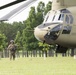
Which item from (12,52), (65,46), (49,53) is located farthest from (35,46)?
(65,46)

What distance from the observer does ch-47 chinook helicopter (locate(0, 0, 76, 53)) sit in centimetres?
2486

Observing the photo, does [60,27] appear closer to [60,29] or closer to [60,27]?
[60,27]

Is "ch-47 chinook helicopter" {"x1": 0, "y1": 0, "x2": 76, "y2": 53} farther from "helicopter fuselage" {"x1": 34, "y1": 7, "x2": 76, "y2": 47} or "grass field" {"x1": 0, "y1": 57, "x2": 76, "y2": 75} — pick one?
"grass field" {"x1": 0, "y1": 57, "x2": 76, "y2": 75}

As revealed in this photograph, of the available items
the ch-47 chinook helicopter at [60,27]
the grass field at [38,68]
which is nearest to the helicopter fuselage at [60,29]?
the ch-47 chinook helicopter at [60,27]

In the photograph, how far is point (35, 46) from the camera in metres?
66.9

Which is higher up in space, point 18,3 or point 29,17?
point 18,3

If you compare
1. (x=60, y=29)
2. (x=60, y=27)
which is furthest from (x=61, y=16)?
(x=60, y=29)

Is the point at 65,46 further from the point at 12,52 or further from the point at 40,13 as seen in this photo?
the point at 40,13

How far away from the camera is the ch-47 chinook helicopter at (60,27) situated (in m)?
24.9

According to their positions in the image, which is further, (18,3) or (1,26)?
(1,26)

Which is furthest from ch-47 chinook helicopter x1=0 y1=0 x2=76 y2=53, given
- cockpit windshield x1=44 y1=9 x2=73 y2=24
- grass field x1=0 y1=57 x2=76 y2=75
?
grass field x1=0 y1=57 x2=76 y2=75

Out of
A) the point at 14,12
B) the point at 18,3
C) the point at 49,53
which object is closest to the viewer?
the point at 14,12

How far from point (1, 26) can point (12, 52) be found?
110228 millimetres

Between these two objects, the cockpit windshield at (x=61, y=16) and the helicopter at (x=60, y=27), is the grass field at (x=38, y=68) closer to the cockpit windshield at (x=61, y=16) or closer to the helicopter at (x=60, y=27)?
the helicopter at (x=60, y=27)
